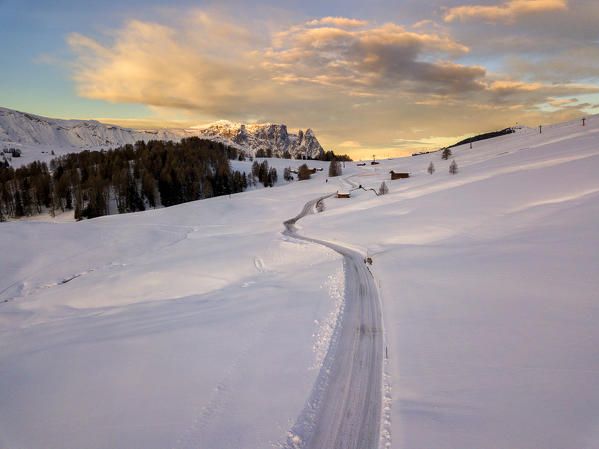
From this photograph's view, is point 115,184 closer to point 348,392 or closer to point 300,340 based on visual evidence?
point 300,340

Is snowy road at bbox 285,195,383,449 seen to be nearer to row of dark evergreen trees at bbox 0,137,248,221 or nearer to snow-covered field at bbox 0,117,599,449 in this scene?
snow-covered field at bbox 0,117,599,449

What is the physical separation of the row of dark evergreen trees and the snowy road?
8967cm

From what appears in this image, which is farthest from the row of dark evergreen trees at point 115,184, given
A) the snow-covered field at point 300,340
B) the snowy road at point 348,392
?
the snowy road at point 348,392

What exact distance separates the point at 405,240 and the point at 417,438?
905 inches

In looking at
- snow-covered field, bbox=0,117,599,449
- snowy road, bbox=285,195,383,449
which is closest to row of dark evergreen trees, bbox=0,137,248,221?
snow-covered field, bbox=0,117,599,449

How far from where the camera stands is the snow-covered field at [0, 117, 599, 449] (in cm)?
733

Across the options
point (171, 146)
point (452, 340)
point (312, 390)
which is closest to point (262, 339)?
point (312, 390)

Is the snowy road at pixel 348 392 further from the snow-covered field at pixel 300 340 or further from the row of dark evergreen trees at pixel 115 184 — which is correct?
the row of dark evergreen trees at pixel 115 184

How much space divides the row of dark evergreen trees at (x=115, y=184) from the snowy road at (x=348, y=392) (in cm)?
8967

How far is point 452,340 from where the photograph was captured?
11055mm

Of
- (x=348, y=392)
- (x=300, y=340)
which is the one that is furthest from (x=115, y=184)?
(x=348, y=392)

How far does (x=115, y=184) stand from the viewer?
9200 centimetres

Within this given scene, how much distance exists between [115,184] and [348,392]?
104296 millimetres

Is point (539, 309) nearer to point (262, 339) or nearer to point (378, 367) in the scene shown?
point (378, 367)
